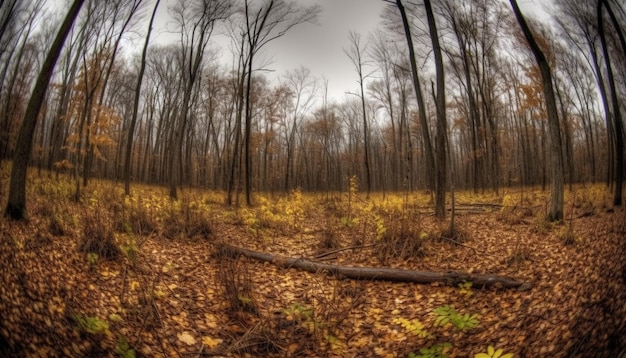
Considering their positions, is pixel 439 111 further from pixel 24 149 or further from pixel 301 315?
pixel 24 149

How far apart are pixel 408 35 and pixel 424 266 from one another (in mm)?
2470

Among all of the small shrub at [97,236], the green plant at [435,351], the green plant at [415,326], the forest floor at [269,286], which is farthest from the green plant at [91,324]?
the green plant at [415,326]

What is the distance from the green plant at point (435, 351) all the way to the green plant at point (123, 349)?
132 centimetres

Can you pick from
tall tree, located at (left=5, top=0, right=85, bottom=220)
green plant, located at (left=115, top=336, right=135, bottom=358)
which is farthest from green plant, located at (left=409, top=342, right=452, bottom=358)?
tall tree, located at (left=5, top=0, right=85, bottom=220)

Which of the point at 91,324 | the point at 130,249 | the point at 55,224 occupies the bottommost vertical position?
the point at 91,324

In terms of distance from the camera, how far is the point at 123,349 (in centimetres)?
99

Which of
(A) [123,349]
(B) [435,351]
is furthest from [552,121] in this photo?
(A) [123,349]

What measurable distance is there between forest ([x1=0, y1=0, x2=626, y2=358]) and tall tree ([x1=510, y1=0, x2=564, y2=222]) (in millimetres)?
12

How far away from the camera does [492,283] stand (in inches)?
85.6

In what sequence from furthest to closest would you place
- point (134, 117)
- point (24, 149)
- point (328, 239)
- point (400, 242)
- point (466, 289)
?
point (400, 242) < point (328, 239) < point (466, 289) < point (134, 117) < point (24, 149)

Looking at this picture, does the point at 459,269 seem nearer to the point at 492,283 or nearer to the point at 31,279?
the point at 492,283

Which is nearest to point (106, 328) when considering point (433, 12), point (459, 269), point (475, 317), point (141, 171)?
point (141, 171)

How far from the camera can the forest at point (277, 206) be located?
3.77 feet

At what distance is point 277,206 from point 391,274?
52.9 inches
